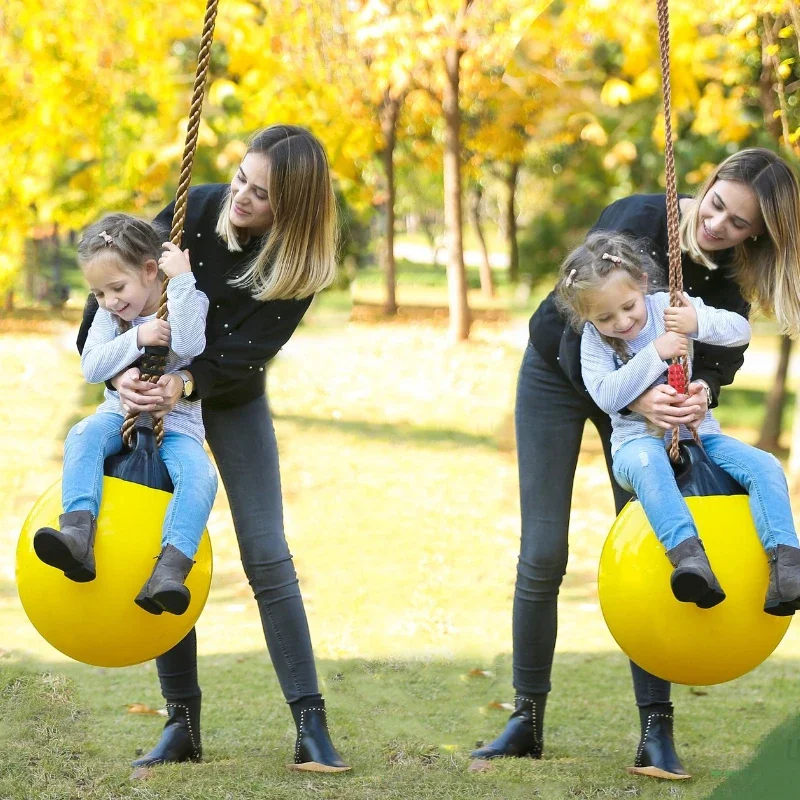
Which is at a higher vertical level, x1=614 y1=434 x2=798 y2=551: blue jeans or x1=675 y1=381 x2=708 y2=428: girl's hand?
x1=675 y1=381 x2=708 y2=428: girl's hand

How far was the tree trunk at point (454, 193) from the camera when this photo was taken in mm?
11109

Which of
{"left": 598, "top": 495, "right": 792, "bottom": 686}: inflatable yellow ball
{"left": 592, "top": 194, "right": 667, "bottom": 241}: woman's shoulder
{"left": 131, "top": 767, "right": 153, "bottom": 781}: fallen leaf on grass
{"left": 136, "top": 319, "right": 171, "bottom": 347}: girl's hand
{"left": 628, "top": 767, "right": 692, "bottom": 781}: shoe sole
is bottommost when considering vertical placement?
{"left": 628, "top": 767, "right": 692, "bottom": 781}: shoe sole

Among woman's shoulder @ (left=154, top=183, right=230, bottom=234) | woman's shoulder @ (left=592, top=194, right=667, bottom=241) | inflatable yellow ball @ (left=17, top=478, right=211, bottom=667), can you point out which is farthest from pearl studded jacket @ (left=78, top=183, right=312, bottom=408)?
woman's shoulder @ (left=592, top=194, right=667, bottom=241)

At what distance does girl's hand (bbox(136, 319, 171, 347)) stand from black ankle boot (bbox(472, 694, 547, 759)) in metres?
1.74

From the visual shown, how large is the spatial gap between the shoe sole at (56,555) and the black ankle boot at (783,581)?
169cm

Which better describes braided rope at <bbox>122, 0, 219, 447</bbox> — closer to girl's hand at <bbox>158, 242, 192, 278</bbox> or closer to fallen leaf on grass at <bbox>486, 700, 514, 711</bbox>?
girl's hand at <bbox>158, 242, 192, 278</bbox>

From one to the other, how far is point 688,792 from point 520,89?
34.3 ft

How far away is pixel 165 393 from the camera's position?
3.13 metres

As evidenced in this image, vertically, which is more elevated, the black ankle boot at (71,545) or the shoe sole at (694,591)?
the black ankle boot at (71,545)

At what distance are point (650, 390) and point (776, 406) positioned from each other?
697 cm

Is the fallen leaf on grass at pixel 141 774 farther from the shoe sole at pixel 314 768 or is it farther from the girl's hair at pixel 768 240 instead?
the girl's hair at pixel 768 240

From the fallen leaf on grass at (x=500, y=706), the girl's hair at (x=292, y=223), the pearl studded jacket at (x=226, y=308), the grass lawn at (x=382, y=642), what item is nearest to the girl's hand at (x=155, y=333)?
the pearl studded jacket at (x=226, y=308)

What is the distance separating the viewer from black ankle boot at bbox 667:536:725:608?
2.79 m

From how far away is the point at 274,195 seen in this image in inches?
129
